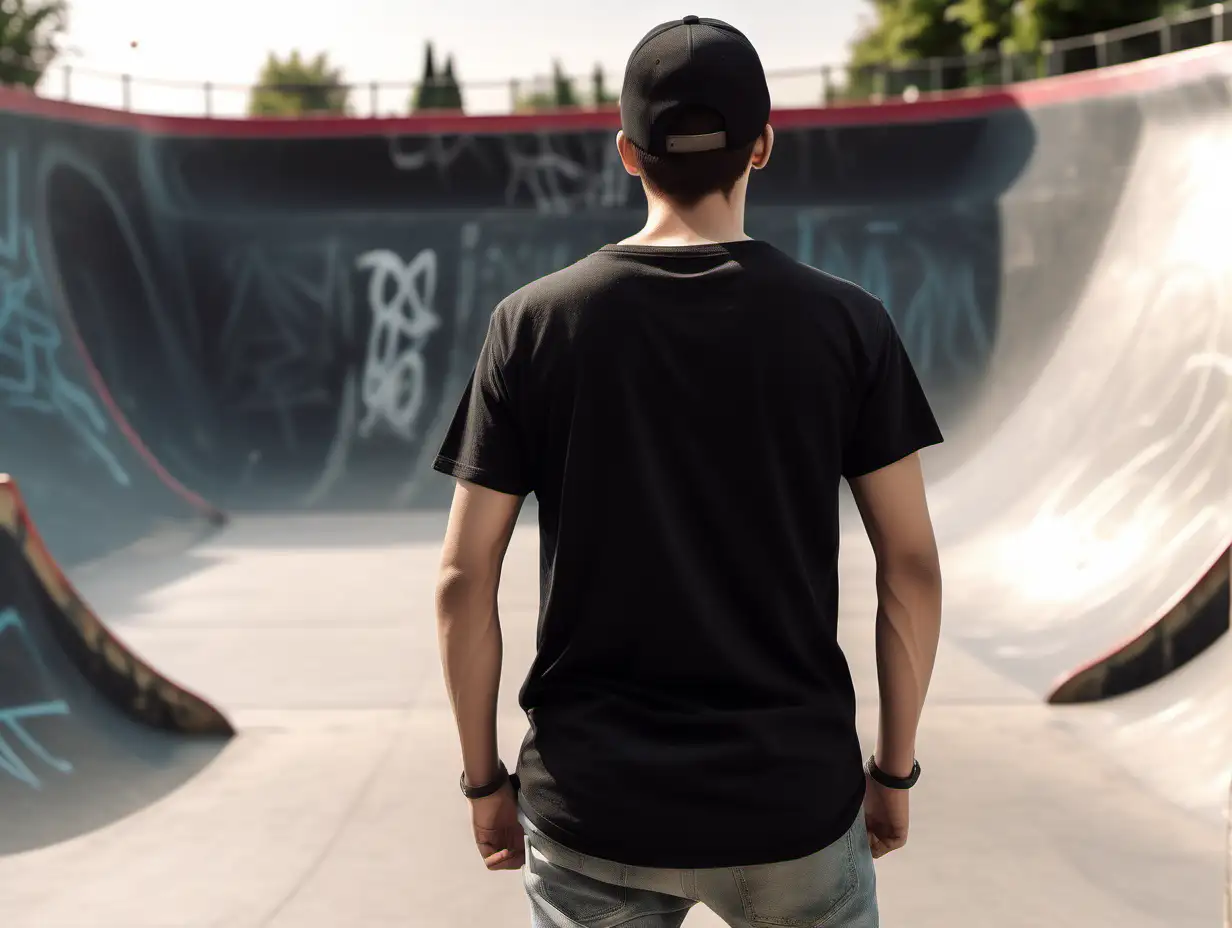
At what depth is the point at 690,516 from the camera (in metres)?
1.58

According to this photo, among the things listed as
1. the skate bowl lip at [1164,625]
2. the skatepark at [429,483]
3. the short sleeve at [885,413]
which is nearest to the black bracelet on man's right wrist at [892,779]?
the short sleeve at [885,413]

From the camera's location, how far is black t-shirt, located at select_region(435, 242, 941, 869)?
1.55m

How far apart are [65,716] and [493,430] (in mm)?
4462

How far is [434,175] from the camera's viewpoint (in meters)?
15.1

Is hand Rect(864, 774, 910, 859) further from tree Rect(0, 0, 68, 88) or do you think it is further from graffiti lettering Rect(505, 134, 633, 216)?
tree Rect(0, 0, 68, 88)

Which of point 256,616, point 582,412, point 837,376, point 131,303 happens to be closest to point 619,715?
point 582,412

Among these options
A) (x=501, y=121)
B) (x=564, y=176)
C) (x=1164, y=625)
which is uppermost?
(x=501, y=121)

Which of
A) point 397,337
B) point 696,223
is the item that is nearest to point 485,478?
point 696,223

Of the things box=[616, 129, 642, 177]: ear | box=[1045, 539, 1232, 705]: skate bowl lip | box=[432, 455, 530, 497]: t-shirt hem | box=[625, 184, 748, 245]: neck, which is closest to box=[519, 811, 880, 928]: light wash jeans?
box=[432, 455, 530, 497]: t-shirt hem

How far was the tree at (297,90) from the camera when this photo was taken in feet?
56.7

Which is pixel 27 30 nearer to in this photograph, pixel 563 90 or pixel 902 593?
pixel 563 90

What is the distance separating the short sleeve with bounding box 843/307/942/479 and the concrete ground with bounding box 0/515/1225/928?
9.05ft

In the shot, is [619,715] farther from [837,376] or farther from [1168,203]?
[1168,203]

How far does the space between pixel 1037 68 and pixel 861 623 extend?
14.6 meters
